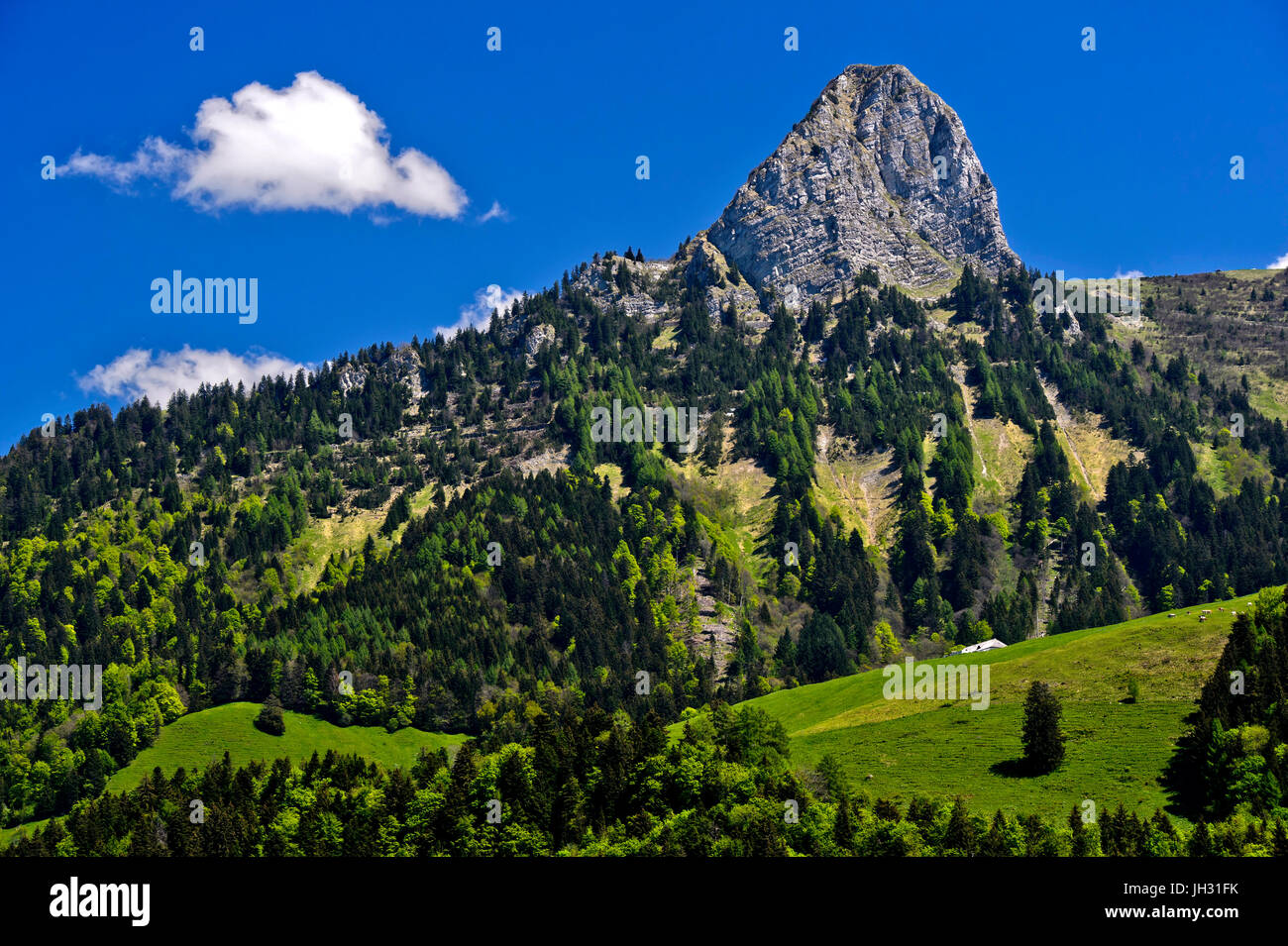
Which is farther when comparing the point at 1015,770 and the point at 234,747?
the point at 234,747

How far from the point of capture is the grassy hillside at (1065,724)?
112062mm

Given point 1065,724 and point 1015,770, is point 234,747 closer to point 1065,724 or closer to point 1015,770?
point 1015,770

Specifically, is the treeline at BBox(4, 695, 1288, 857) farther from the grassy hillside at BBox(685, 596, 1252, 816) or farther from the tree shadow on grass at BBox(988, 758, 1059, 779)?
the tree shadow on grass at BBox(988, 758, 1059, 779)

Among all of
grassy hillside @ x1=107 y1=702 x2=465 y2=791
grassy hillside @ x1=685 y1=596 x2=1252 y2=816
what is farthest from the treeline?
grassy hillside @ x1=107 y1=702 x2=465 y2=791

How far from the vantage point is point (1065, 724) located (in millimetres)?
128625

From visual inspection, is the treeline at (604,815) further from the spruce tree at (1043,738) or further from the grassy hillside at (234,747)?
the grassy hillside at (234,747)

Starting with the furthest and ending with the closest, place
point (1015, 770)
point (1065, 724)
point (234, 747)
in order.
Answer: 1. point (234, 747)
2. point (1065, 724)
3. point (1015, 770)

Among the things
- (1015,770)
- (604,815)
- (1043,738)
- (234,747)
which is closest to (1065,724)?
(1043,738)

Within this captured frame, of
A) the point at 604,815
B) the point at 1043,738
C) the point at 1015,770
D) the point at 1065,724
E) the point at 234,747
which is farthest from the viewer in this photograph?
the point at 234,747

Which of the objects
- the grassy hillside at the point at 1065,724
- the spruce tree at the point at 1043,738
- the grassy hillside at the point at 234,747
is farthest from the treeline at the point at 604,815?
the grassy hillside at the point at 234,747

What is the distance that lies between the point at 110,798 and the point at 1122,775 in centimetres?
13241

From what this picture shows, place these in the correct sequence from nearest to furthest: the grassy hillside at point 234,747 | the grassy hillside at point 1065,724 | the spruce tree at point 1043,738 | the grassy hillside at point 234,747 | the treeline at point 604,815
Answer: the treeline at point 604,815 < the grassy hillside at point 1065,724 < the spruce tree at point 1043,738 < the grassy hillside at point 234,747 < the grassy hillside at point 234,747

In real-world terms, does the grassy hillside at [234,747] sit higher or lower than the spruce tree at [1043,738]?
lower

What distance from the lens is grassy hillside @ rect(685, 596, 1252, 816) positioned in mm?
112062
